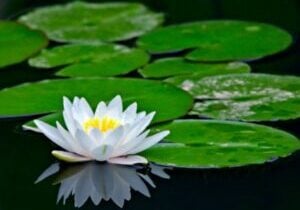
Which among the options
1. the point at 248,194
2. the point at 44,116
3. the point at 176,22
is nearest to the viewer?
the point at 248,194

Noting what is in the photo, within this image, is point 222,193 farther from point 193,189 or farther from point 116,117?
point 116,117

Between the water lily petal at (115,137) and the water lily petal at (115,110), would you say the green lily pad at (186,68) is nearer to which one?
the water lily petal at (115,110)

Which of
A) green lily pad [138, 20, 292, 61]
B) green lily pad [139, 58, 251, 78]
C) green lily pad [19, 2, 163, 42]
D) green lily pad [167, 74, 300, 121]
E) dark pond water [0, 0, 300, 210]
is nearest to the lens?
dark pond water [0, 0, 300, 210]

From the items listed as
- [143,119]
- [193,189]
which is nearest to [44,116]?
[143,119]

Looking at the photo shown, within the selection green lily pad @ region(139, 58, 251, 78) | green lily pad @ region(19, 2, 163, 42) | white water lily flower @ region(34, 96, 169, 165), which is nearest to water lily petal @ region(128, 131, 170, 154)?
white water lily flower @ region(34, 96, 169, 165)

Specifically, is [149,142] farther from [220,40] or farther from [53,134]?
[220,40]

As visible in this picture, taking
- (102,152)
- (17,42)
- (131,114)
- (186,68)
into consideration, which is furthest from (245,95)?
(17,42)

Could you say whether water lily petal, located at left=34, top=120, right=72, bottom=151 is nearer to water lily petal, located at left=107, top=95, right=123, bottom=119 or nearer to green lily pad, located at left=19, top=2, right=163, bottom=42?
water lily petal, located at left=107, top=95, right=123, bottom=119

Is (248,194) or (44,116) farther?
(44,116)
